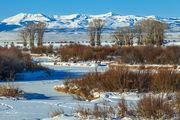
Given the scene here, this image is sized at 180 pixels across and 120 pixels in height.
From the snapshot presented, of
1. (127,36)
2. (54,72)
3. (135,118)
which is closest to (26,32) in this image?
(127,36)

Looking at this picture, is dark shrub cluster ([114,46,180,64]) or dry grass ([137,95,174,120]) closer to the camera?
dry grass ([137,95,174,120])

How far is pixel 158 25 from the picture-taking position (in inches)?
3499

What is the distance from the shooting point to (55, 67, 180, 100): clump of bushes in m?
14.2

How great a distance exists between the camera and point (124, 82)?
576 inches

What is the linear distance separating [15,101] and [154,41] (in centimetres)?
6807

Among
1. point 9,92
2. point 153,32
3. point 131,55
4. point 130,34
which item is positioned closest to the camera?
point 9,92

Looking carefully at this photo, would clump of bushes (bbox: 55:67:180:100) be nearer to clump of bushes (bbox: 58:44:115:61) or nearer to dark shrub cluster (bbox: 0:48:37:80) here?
dark shrub cluster (bbox: 0:48:37:80)

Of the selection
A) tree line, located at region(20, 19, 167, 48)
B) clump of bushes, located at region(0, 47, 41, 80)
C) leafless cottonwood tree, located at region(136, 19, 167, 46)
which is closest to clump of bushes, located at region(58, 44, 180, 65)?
clump of bushes, located at region(0, 47, 41, 80)

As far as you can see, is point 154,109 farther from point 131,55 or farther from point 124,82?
point 131,55

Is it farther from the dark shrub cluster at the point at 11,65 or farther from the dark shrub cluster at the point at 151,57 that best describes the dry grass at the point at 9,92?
the dark shrub cluster at the point at 151,57

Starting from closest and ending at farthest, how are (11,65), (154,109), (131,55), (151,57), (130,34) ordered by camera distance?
(154,109), (11,65), (151,57), (131,55), (130,34)

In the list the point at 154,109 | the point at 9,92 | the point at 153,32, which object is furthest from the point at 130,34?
the point at 154,109

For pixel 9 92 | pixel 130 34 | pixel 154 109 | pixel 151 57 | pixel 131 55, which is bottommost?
pixel 151 57

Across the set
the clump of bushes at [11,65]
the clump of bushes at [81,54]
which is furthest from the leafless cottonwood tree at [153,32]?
the clump of bushes at [11,65]
